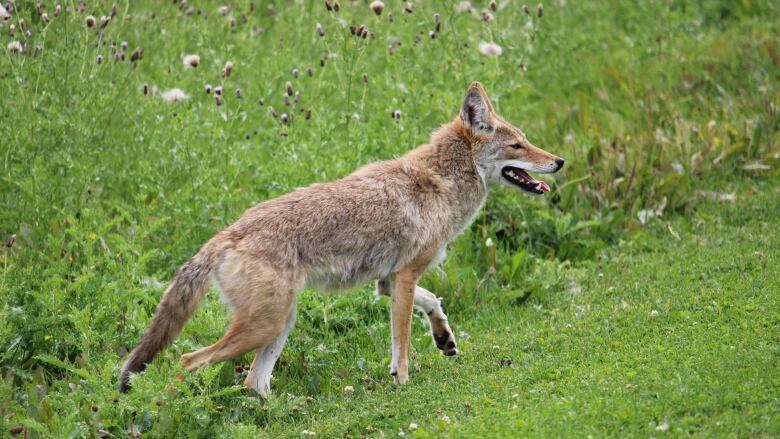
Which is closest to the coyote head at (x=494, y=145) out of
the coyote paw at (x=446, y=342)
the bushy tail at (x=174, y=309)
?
the coyote paw at (x=446, y=342)

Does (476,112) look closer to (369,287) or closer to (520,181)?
(520,181)

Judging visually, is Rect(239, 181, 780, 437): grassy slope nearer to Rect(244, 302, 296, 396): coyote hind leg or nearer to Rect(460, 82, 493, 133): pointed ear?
Rect(244, 302, 296, 396): coyote hind leg

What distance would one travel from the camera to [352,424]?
6125mm

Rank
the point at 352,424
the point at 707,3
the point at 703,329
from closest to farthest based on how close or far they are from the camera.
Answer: the point at 352,424
the point at 703,329
the point at 707,3

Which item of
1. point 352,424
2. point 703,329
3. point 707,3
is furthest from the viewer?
point 707,3

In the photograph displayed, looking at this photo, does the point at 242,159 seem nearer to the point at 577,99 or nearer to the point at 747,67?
the point at 577,99

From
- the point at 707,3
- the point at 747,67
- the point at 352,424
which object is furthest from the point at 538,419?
the point at 707,3

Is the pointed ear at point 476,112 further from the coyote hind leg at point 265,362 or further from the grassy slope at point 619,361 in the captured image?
the coyote hind leg at point 265,362

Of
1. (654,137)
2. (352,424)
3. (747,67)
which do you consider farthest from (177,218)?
(747,67)

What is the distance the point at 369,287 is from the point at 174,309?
2.41 m

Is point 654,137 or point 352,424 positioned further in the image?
point 654,137

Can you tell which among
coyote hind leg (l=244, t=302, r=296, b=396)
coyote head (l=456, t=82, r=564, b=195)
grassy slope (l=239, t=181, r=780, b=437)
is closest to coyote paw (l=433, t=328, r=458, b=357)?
grassy slope (l=239, t=181, r=780, b=437)

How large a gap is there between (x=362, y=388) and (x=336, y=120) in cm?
305

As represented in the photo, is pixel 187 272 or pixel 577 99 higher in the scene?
pixel 187 272
